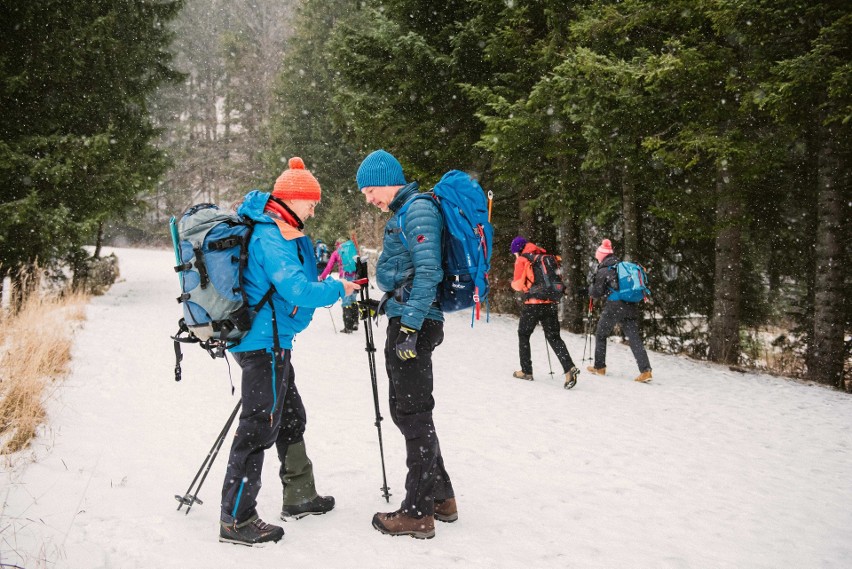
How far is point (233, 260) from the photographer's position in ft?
9.68

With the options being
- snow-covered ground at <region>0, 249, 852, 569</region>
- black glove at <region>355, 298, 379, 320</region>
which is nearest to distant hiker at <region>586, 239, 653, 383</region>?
snow-covered ground at <region>0, 249, 852, 569</region>

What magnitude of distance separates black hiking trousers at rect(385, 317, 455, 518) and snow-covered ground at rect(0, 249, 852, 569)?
0.29m

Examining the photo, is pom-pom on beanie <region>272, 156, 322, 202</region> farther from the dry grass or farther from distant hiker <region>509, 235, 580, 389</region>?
distant hiker <region>509, 235, 580, 389</region>

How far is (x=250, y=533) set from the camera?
3.06 meters

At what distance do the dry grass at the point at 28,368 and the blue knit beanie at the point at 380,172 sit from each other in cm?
344

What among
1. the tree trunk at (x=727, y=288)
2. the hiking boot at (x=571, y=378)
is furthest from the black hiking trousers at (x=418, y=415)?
the tree trunk at (x=727, y=288)

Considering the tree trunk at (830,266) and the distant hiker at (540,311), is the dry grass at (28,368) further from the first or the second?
the tree trunk at (830,266)

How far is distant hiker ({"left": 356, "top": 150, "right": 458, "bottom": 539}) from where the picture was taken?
3105mm

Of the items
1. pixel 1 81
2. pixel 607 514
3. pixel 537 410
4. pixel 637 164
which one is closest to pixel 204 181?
pixel 1 81

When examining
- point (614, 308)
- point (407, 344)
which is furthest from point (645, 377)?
point (407, 344)

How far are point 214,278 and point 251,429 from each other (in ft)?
2.89

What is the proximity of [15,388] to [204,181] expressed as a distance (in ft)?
118

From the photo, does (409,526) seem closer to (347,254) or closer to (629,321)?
(629,321)

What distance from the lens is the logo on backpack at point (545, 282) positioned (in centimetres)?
769
